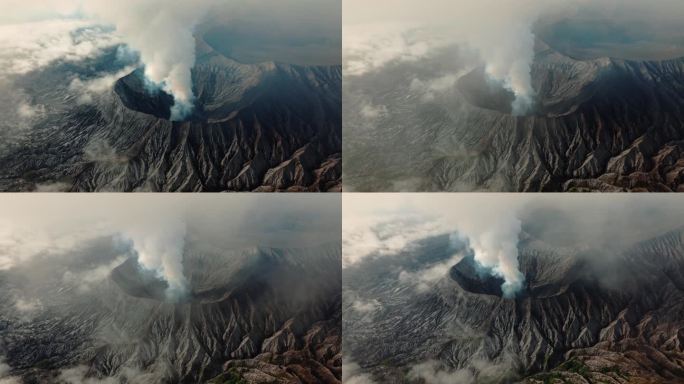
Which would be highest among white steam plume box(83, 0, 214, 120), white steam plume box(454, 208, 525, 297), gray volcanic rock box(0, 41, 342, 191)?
white steam plume box(83, 0, 214, 120)

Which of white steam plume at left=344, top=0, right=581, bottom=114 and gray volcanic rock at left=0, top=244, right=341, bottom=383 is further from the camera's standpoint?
white steam plume at left=344, top=0, right=581, bottom=114

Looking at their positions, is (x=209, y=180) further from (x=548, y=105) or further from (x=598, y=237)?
(x=598, y=237)

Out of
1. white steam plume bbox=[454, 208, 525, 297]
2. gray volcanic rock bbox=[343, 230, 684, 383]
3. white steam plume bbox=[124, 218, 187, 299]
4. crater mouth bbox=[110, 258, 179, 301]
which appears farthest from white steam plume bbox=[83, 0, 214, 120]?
white steam plume bbox=[454, 208, 525, 297]

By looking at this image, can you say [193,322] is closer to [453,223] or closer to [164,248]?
[164,248]

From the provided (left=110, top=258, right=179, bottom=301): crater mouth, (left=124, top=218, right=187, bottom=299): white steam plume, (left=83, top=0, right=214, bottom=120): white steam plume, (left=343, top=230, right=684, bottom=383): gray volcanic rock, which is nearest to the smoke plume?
(left=83, top=0, right=214, bottom=120): white steam plume

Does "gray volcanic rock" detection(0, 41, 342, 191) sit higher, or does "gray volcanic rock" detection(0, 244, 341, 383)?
"gray volcanic rock" detection(0, 41, 342, 191)

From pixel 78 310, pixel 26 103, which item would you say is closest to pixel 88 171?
pixel 26 103

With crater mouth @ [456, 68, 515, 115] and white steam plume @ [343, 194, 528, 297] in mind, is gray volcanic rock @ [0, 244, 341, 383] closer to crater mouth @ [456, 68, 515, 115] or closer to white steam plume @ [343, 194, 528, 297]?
white steam plume @ [343, 194, 528, 297]
